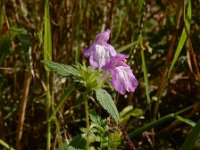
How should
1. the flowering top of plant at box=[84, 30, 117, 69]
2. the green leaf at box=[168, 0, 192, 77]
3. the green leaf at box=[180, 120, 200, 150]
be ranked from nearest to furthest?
the flowering top of plant at box=[84, 30, 117, 69] < the green leaf at box=[180, 120, 200, 150] < the green leaf at box=[168, 0, 192, 77]

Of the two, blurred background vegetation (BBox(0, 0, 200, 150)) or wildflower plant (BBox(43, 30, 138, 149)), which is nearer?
wildflower plant (BBox(43, 30, 138, 149))

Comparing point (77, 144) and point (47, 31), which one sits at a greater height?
point (47, 31)

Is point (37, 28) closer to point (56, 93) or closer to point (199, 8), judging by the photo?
point (56, 93)

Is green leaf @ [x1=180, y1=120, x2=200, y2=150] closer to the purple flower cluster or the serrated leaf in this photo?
the purple flower cluster

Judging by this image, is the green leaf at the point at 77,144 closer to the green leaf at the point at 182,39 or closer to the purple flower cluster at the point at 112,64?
the purple flower cluster at the point at 112,64

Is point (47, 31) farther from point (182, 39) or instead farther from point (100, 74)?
point (182, 39)

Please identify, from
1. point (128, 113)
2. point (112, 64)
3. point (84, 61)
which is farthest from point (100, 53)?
point (128, 113)

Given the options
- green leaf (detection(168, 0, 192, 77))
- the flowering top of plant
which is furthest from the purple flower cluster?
green leaf (detection(168, 0, 192, 77))
